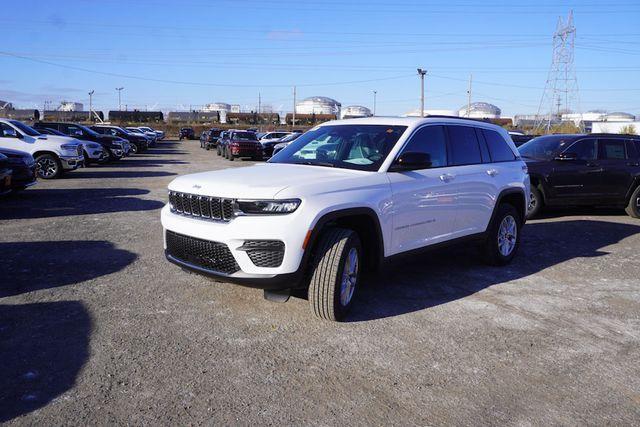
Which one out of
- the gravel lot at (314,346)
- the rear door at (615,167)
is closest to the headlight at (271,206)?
the gravel lot at (314,346)

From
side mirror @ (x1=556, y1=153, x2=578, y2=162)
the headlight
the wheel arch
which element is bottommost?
the wheel arch

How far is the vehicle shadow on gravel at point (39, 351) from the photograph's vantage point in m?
3.40

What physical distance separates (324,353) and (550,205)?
8.21m

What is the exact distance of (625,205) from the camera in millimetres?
11562

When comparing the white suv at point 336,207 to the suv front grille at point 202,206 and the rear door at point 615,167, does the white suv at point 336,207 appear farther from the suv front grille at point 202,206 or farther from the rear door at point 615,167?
the rear door at point 615,167

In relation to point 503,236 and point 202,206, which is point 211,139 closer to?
point 503,236

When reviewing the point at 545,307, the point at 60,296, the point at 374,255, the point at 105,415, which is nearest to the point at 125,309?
the point at 60,296

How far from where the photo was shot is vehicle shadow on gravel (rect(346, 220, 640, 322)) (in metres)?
5.39

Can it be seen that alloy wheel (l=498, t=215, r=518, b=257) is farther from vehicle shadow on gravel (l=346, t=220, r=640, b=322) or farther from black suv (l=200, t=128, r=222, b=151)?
black suv (l=200, t=128, r=222, b=151)

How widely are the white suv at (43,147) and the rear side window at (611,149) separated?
14.5m

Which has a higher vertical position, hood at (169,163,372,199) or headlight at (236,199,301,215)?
hood at (169,163,372,199)

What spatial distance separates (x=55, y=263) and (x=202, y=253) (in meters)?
2.85

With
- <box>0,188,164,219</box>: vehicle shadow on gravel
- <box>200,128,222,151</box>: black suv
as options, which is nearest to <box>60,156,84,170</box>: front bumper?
<box>0,188,164,219</box>: vehicle shadow on gravel

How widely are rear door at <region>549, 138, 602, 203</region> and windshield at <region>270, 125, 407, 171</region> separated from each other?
20.6 ft
